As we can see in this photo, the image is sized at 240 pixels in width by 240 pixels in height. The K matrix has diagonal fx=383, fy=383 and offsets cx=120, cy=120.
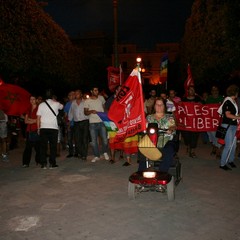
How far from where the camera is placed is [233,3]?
1527 centimetres

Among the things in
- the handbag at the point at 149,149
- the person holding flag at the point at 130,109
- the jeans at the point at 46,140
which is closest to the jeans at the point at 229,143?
the handbag at the point at 149,149

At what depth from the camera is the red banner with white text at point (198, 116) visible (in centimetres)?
1191

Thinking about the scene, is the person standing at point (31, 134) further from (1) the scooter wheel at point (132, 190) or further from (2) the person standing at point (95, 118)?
(1) the scooter wheel at point (132, 190)

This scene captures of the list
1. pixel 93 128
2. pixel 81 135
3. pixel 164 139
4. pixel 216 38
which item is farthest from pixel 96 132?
pixel 216 38

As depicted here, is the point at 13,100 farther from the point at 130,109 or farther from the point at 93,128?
the point at 130,109

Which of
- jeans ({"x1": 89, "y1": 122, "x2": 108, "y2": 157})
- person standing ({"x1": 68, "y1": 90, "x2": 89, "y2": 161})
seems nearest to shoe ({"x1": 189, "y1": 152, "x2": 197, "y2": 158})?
jeans ({"x1": 89, "y1": 122, "x2": 108, "y2": 157})

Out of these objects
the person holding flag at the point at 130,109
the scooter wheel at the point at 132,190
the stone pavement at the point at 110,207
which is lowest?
the stone pavement at the point at 110,207

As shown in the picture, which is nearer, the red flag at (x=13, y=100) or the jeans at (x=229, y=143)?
the jeans at (x=229, y=143)

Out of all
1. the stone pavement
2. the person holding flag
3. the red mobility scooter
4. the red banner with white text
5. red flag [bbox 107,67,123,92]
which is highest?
red flag [bbox 107,67,123,92]

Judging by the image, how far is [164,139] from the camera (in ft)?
24.1

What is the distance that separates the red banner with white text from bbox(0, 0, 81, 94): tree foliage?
7821 millimetres

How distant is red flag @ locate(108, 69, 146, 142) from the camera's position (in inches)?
269

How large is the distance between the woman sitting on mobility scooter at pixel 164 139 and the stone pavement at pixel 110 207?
606 millimetres

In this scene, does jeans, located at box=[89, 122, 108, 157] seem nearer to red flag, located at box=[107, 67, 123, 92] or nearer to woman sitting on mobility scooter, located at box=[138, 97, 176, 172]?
woman sitting on mobility scooter, located at box=[138, 97, 176, 172]
